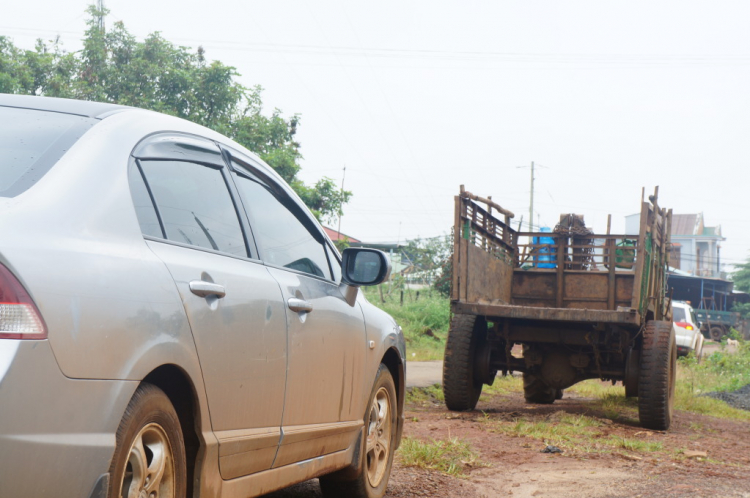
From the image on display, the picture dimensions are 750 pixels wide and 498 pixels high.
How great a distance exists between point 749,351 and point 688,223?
54893 millimetres

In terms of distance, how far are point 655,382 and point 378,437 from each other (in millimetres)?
4632

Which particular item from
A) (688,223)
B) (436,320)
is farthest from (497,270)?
(688,223)

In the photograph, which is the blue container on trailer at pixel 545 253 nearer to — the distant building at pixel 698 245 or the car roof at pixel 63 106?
the car roof at pixel 63 106

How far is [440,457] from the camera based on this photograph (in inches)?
225

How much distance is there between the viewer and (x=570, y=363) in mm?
9188

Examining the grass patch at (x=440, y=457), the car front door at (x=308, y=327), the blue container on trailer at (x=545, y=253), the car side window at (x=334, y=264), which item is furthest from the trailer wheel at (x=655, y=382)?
the car side window at (x=334, y=264)

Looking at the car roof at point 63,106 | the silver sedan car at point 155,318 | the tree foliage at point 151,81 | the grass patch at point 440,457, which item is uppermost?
the tree foliage at point 151,81

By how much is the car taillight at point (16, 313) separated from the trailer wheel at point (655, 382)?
24.2 feet

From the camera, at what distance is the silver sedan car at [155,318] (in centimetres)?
194

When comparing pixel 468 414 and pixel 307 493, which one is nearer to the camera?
pixel 307 493

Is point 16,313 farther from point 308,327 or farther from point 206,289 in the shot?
point 308,327

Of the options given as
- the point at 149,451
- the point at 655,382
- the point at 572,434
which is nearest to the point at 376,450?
the point at 149,451

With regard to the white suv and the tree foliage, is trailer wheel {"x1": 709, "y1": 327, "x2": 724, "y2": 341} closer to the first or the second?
the white suv

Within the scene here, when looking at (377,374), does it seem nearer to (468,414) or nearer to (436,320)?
(468,414)
